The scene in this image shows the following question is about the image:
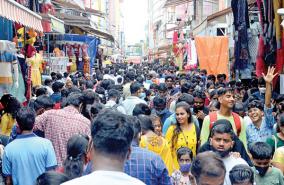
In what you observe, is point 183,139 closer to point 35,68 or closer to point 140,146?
point 140,146

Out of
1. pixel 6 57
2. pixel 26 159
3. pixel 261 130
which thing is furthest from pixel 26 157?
pixel 6 57

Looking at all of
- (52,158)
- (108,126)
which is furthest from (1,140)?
(108,126)

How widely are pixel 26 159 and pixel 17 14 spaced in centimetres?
411

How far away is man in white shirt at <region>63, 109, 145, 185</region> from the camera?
2811 mm

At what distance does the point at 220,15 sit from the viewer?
79.4 feet

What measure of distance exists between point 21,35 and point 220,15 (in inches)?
500

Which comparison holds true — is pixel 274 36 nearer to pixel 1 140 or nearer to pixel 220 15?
pixel 1 140

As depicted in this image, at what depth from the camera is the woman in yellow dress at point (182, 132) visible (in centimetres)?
674

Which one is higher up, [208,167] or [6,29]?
[6,29]

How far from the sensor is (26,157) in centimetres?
573

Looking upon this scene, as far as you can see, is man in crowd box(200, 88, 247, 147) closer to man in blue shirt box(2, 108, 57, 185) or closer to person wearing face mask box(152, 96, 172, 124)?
person wearing face mask box(152, 96, 172, 124)

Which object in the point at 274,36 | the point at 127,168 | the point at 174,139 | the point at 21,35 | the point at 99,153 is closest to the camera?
the point at 99,153

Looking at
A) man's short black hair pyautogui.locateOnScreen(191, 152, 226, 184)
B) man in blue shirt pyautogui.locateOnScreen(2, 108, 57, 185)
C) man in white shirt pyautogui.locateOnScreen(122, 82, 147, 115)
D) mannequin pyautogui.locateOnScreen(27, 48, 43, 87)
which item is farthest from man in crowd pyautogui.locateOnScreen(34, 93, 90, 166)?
mannequin pyautogui.locateOnScreen(27, 48, 43, 87)

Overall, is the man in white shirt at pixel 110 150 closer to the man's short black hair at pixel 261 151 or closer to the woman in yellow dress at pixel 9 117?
the man's short black hair at pixel 261 151
